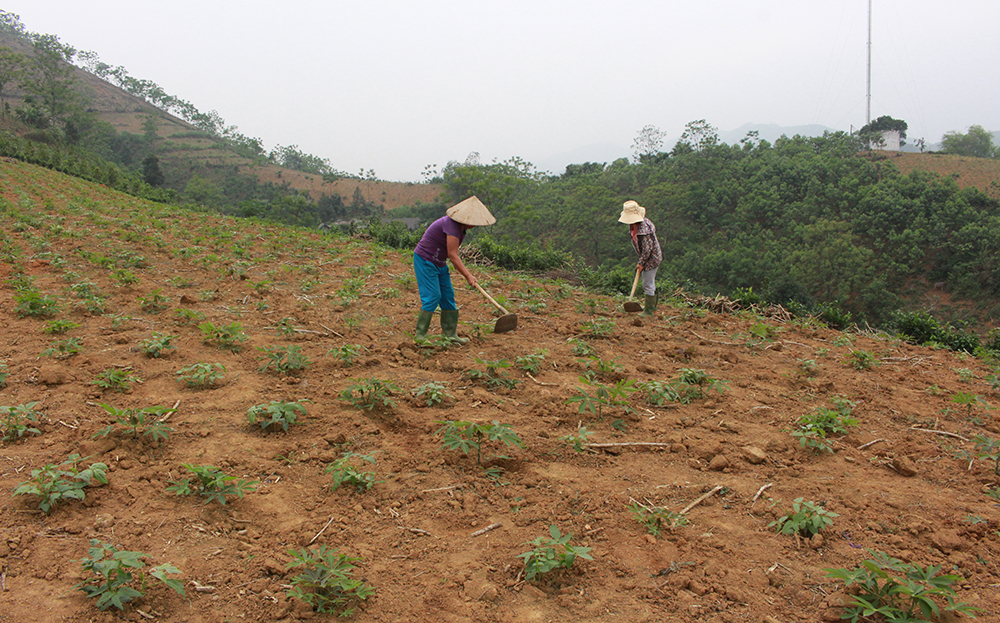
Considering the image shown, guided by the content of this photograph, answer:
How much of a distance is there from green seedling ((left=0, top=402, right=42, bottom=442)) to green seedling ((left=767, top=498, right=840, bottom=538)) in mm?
3570

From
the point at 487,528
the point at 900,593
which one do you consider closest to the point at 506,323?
the point at 487,528

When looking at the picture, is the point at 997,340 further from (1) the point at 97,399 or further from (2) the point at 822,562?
(1) the point at 97,399

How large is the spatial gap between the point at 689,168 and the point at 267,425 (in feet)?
138

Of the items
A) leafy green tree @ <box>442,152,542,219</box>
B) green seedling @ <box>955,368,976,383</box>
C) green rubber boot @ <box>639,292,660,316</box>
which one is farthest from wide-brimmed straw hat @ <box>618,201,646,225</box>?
leafy green tree @ <box>442,152,542,219</box>

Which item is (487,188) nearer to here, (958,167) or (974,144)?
(958,167)

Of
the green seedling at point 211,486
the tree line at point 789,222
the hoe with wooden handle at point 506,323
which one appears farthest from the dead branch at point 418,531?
the tree line at point 789,222

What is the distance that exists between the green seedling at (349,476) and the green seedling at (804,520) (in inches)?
71.3

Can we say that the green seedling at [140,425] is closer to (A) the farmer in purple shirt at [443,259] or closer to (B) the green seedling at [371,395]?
(B) the green seedling at [371,395]

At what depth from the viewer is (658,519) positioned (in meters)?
2.39

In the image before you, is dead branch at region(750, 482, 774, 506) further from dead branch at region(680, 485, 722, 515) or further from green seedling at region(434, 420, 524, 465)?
green seedling at region(434, 420, 524, 465)

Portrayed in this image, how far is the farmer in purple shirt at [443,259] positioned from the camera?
478 cm

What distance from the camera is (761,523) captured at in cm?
242

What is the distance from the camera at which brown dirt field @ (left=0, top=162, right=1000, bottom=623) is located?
6.45 feet

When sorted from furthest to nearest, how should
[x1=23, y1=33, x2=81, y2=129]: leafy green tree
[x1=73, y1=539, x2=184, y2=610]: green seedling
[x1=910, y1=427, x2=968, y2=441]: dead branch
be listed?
1. [x1=23, y1=33, x2=81, y2=129]: leafy green tree
2. [x1=910, y1=427, x2=968, y2=441]: dead branch
3. [x1=73, y1=539, x2=184, y2=610]: green seedling
